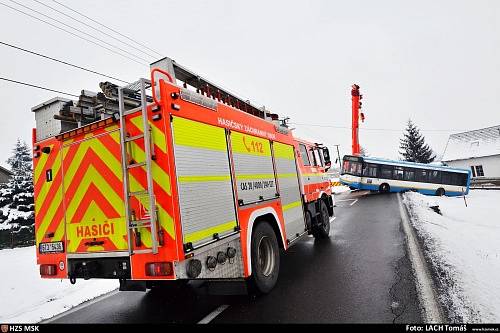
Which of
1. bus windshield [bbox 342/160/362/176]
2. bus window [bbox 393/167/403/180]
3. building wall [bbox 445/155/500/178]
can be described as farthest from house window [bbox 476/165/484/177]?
bus windshield [bbox 342/160/362/176]

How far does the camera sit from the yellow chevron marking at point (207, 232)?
3.47m

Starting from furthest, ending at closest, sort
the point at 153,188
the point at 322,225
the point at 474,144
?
the point at 474,144 → the point at 322,225 → the point at 153,188

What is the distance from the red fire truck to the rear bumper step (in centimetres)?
1

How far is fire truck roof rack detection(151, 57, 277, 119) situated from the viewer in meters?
4.20

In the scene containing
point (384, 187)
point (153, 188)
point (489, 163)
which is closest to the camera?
point (153, 188)

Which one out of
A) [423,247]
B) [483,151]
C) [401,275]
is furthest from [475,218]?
[483,151]

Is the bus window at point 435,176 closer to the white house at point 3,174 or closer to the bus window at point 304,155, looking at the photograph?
the bus window at point 304,155

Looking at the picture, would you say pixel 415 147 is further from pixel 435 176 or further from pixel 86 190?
pixel 86 190

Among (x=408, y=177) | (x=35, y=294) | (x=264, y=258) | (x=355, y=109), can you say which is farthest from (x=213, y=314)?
(x=355, y=109)

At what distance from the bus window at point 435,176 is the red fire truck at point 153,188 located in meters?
24.8

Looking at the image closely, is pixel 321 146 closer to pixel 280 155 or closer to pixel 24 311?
pixel 280 155

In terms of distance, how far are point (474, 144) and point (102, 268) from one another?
5473 centimetres

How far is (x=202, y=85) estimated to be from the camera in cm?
507

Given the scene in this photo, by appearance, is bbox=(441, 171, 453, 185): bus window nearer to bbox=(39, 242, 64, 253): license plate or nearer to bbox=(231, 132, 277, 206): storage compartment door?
bbox=(231, 132, 277, 206): storage compartment door
